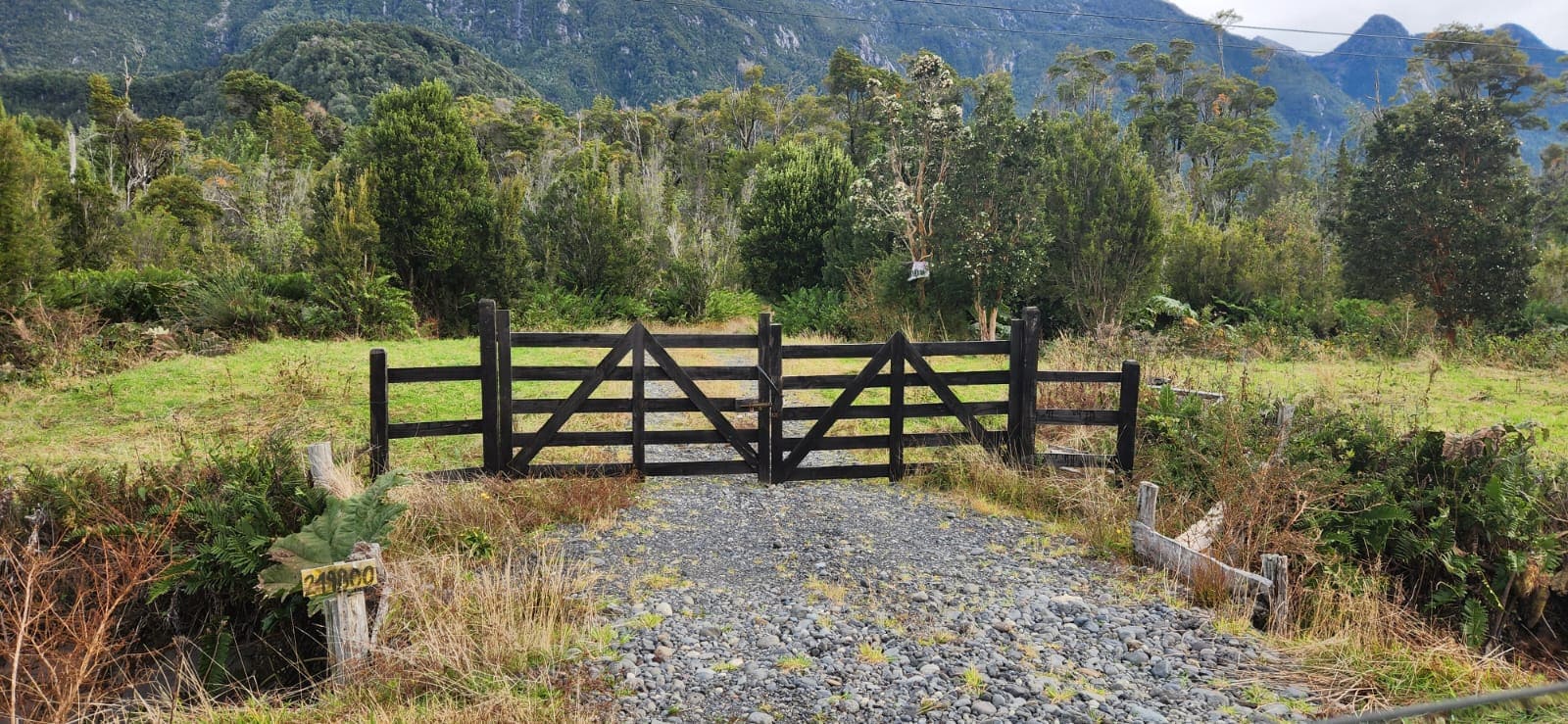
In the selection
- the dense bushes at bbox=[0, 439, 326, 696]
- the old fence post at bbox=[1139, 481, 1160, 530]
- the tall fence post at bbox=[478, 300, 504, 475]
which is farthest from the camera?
the tall fence post at bbox=[478, 300, 504, 475]

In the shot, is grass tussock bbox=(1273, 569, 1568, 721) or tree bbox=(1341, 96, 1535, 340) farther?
tree bbox=(1341, 96, 1535, 340)

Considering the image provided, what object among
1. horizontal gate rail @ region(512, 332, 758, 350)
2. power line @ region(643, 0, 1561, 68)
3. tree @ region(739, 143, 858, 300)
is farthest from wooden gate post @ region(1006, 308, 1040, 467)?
power line @ region(643, 0, 1561, 68)

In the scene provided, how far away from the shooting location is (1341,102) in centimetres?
19062

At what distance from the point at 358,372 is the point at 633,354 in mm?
5656

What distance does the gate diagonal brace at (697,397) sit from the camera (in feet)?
24.3

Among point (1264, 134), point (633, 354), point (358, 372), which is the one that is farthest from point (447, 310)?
point (1264, 134)

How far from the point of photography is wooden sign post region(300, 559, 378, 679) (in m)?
3.95

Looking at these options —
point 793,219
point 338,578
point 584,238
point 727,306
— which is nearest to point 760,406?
point 338,578

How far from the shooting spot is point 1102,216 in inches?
691

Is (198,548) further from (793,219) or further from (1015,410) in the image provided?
(793,219)

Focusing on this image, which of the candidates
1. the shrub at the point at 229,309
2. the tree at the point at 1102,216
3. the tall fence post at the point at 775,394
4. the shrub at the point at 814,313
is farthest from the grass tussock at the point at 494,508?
the tree at the point at 1102,216

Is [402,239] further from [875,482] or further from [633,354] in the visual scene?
[875,482]

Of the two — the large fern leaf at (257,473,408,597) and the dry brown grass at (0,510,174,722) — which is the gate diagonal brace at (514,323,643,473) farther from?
the dry brown grass at (0,510,174,722)

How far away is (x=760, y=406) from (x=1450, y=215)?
60.4ft
